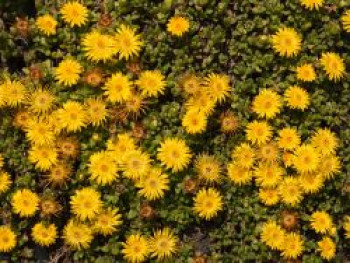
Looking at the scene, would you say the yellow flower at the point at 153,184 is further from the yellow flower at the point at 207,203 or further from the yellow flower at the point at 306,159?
the yellow flower at the point at 306,159

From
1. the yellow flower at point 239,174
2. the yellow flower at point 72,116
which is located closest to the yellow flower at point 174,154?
the yellow flower at point 239,174

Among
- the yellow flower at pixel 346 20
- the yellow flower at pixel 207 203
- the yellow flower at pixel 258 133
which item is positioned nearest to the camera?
the yellow flower at pixel 207 203

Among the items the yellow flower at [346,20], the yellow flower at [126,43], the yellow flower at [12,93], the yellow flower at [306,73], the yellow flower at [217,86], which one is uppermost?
the yellow flower at [346,20]

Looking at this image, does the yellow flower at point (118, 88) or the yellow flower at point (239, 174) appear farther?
the yellow flower at point (239, 174)

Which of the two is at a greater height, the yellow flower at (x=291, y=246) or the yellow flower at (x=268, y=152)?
the yellow flower at (x=268, y=152)

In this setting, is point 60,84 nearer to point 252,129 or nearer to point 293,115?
point 252,129

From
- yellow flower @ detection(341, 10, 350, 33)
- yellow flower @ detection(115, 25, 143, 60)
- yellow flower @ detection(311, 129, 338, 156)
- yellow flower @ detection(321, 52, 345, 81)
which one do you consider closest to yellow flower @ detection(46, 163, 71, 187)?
yellow flower @ detection(115, 25, 143, 60)

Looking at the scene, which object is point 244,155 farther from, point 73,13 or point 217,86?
point 73,13
